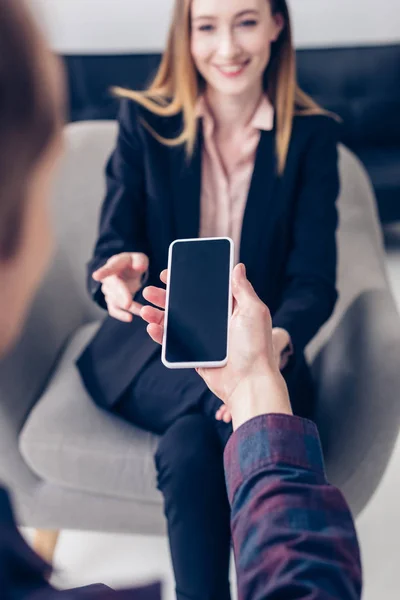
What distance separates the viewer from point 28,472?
32.8 inches

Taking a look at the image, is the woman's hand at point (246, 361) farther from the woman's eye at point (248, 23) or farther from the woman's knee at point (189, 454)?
the woman's eye at point (248, 23)

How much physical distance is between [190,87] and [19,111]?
614 mm

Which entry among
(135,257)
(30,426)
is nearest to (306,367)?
(135,257)

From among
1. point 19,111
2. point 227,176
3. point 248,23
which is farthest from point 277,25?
point 19,111

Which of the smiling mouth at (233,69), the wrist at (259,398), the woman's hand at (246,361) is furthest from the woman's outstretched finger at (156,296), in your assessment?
the smiling mouth at (233,69)

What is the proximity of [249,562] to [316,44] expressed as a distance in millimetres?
1340

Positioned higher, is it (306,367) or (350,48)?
(350,48)

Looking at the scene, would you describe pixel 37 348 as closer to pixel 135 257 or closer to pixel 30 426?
pixel 30 426

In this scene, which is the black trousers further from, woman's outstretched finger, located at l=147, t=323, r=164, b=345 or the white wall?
the white wall

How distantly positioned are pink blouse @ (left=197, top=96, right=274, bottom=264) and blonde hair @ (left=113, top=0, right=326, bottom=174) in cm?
2

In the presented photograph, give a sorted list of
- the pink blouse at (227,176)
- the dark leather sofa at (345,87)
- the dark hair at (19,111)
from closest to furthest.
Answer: the dark hair at (19,111) → the pink blouse at (227,176) → the dark leather sofa at (345,87)

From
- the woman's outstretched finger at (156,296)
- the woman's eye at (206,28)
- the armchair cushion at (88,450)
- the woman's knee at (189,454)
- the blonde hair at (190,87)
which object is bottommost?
the armchair cushion at (88,450)

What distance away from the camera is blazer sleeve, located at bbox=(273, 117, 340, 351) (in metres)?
0.74

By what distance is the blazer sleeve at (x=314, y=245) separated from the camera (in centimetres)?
74
